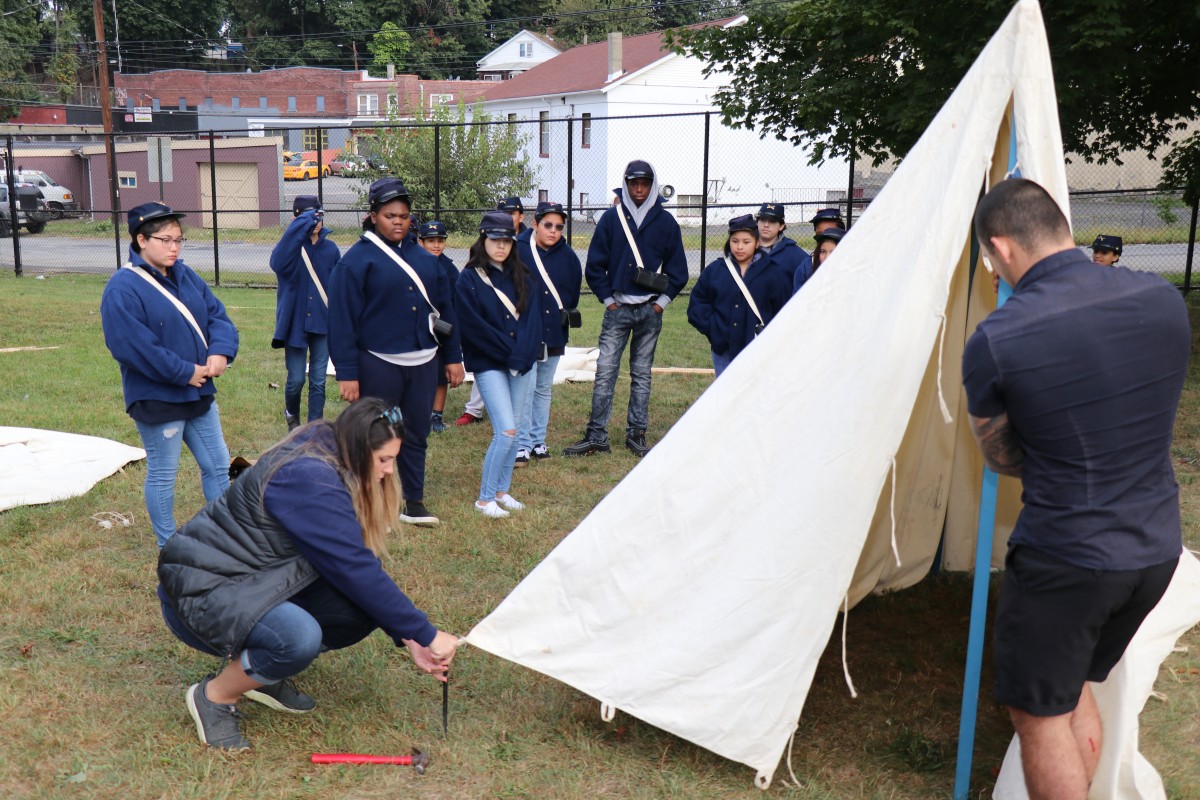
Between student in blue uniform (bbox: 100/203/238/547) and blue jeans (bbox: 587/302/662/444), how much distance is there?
307 cm

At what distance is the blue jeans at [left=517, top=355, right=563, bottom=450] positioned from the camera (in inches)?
287

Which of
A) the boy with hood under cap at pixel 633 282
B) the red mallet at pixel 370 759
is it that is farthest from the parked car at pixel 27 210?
the red mallet at pixel 370 759

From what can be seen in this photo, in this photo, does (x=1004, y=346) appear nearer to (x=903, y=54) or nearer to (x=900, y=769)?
(x=900, y=769)

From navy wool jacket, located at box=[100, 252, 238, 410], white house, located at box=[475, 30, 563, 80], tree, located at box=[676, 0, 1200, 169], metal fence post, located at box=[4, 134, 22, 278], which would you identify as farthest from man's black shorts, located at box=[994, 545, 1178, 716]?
white house, located at box=[475, 30, 563, 80]

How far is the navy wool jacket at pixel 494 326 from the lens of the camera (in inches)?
244

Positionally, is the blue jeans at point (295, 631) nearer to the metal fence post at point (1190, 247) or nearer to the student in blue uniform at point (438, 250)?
the student in blue uniform at point (438, 250)

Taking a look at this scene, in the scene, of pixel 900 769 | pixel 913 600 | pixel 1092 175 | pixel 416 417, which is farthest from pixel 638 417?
pixel 1092 175

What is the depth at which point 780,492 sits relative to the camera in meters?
3.35

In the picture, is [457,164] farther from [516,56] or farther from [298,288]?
[516,56]

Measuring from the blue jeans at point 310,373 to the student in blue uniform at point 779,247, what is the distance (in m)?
3.24

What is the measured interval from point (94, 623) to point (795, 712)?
124 inches

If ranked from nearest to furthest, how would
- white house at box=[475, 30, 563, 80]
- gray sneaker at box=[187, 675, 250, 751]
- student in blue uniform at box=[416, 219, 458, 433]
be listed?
gray sneaker at box=[187, 675, 250, 751] → student in blue uniform at box=[416, 219, 458, 433] → white house at box=[475, 30, 563, 80]

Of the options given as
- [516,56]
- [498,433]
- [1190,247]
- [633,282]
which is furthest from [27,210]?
[516,56]

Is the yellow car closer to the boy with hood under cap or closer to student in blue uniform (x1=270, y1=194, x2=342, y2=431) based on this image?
student in blue uniform (x1=270, y1=194, x2=342, y2=431)
